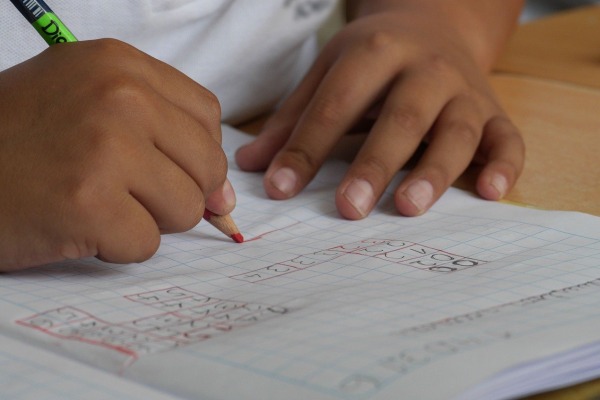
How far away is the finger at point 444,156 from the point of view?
523mm

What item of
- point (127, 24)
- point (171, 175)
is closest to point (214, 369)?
point (171, 175)

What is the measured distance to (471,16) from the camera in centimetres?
78

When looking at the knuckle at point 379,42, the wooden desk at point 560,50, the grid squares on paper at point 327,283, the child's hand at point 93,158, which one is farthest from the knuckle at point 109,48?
the wooden desk at point 560,50

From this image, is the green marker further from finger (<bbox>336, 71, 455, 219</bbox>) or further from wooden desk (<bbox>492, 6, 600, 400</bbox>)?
wooden desk (<bbox>492, 6, 600, 400</bbox>)

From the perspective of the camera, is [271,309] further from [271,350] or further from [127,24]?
[127,24]

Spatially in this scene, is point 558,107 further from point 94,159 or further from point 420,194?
point 94,159

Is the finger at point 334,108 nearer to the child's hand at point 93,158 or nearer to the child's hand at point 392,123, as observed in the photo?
the child's hand at point 392,123

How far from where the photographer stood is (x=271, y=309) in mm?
374

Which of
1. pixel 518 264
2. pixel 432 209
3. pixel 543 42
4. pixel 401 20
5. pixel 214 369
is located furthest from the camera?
pixel 543 42

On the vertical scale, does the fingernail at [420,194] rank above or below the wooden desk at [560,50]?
below

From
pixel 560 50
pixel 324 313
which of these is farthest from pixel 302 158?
pixel 560 50

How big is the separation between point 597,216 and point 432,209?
0.31ft

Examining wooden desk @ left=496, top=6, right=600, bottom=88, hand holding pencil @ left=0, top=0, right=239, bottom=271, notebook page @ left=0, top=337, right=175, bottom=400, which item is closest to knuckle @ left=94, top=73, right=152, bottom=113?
hand holding pencil @ left=0, top=0, right=239, bottom=271

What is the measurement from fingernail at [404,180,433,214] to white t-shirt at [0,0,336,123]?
24 centimetres
